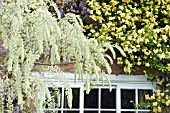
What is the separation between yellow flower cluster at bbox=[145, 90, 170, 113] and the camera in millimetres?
4074

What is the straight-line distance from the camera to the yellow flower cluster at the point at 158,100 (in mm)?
4074

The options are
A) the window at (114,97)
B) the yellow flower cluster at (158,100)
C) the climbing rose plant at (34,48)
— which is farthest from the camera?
the window at (114,97)

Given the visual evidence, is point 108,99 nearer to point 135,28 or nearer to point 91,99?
point 91,99

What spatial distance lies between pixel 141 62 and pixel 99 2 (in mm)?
919

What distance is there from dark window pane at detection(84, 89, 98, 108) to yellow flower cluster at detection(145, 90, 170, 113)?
2.04 ft

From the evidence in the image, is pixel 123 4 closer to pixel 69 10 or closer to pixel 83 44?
pixel 69 10

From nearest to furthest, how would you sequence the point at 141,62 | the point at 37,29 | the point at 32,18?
the point at 37,29
the point at 32,18
the point at 141,62

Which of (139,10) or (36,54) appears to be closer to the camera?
(36,54)

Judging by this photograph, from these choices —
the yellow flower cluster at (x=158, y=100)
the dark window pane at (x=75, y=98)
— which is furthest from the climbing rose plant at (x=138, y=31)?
the dark window pane at (x=75, y=98)

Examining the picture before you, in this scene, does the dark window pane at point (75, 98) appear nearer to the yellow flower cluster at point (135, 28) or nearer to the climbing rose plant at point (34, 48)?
the yellow flower cluster at point (135, 28)

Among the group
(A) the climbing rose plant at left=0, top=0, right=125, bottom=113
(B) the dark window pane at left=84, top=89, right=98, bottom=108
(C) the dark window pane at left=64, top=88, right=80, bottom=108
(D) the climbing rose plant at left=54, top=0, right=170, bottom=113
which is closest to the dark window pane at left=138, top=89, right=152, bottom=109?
(D) the climbing rose plant at left=54, top=0, right=170, bottom=113

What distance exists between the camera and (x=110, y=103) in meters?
4.28

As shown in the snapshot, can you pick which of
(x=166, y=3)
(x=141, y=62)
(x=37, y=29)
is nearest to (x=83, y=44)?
(x=37, y=29)

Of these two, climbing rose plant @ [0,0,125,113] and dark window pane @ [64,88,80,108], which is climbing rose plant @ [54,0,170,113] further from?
climbing rose plant @ [0,0,125,113]
